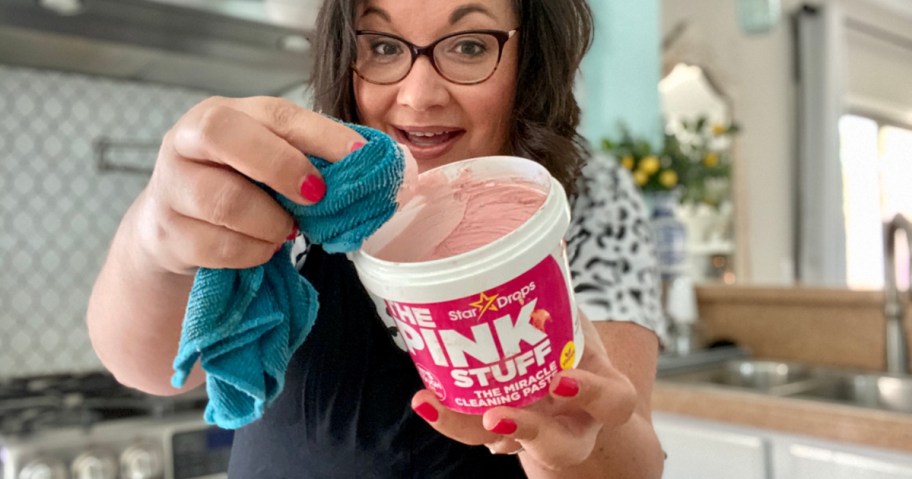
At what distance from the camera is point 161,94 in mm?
1888

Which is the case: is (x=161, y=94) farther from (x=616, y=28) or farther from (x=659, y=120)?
(x=659, y=120)

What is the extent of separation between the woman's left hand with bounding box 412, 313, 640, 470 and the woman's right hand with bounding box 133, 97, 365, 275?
16 centimetres

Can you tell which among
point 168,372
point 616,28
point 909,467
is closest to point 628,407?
point 168,372

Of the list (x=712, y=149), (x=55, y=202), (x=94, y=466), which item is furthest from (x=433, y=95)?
(x=712, y=149)

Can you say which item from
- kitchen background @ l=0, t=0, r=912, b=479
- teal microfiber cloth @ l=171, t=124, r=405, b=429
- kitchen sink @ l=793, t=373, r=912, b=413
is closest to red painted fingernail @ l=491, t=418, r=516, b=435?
teal microfiber cloth @ l=171, t=124, r=405, b=429

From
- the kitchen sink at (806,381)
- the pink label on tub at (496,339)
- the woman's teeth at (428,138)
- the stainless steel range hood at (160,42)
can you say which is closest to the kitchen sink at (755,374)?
the kitchen sink at (806,381)

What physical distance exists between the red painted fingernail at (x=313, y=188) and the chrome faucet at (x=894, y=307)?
173cm

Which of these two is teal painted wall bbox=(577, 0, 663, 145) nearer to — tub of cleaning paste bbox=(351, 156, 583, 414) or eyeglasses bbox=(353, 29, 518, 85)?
eyeglasses bbox=(353, 29, 518, 85)

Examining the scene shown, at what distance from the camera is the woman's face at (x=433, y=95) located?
0.63 meters

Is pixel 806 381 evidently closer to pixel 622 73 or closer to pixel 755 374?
pixel 755 374

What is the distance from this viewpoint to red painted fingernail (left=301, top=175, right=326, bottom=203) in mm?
388

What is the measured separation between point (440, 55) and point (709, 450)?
3.72 ft

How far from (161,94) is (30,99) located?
304 mm

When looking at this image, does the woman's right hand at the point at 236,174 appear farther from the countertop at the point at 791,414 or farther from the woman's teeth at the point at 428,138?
the countertop at the point at 791,414
